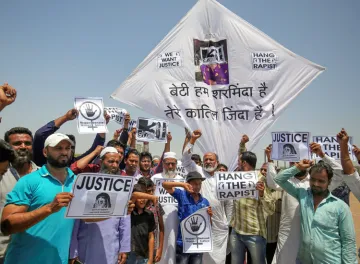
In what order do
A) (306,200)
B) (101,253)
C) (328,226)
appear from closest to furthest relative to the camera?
(101,253)
(328,226)
(306,200)

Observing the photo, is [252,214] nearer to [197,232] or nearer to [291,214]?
[291,214]

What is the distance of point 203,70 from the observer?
6.86 metres

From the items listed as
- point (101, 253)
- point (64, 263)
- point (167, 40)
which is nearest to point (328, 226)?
point (101, 253)

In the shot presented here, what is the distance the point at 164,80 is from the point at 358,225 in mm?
9651

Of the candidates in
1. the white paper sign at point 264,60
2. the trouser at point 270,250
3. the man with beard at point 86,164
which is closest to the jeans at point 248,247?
the trouser at point 270,250

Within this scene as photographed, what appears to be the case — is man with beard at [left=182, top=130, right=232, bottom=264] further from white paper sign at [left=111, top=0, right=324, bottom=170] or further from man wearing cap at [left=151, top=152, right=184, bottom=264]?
white paper sign at [left=111, top=0, right=324, bottom=170]

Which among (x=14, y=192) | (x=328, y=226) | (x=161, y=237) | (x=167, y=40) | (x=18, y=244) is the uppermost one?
(x=167, y=40)

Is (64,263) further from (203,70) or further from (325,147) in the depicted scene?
(325,147)

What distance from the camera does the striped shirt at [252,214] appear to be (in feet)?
16.4

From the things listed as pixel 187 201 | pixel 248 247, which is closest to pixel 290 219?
pixel 248 247

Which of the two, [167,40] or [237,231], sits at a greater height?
[167,40]

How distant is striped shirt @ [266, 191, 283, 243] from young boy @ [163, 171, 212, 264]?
46.7 inches

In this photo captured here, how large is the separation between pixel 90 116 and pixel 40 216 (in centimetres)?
343

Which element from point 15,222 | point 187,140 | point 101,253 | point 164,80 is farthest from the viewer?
point 164,80
